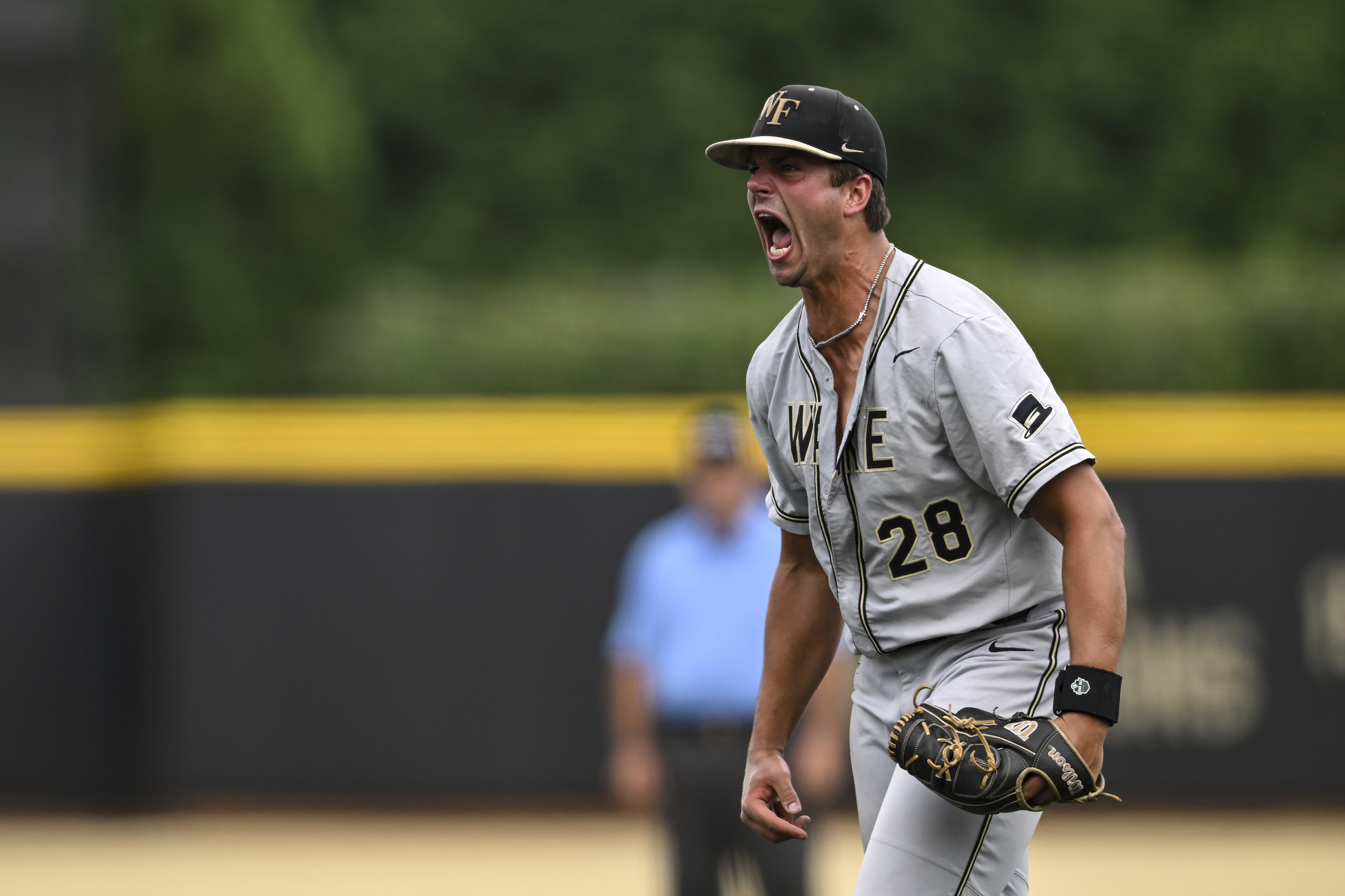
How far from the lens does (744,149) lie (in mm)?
3480

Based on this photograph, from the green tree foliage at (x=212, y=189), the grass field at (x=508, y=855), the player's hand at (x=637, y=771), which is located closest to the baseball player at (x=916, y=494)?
the player's hand at (x=637, y=771)

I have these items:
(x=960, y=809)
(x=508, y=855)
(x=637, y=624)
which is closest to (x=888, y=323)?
(x=960, y=809)

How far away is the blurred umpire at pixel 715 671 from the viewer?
5.93 metres

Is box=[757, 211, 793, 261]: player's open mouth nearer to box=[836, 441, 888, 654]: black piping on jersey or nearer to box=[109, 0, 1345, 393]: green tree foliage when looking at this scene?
box=[836, 441, 888, 654]: black piping on jersey

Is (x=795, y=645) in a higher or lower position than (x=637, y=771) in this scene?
higher

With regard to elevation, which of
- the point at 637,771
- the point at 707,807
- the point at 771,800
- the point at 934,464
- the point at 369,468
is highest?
the point at 934,464

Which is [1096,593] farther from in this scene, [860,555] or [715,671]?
[715,671]

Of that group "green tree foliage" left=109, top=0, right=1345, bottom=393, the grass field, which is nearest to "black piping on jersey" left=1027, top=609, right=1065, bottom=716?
the grass field

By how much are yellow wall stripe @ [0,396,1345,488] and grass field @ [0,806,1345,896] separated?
211cm

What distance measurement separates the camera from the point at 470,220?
19125 millimetres

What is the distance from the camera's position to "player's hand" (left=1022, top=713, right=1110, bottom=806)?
296 cm

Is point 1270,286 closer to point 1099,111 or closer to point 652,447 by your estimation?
point 652,447

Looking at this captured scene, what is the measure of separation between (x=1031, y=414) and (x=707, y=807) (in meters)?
3.16

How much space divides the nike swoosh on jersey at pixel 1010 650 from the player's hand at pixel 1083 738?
346 mm
